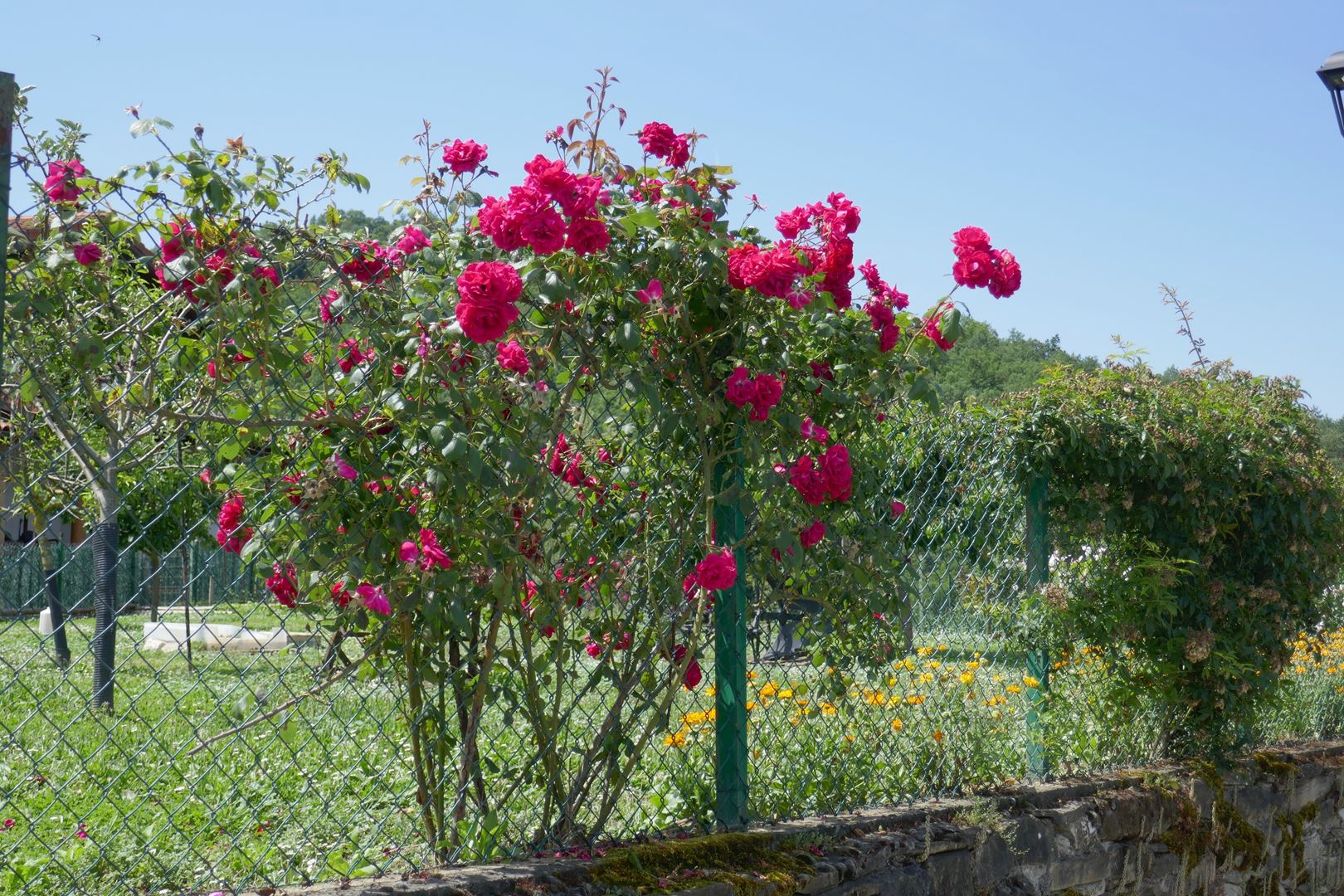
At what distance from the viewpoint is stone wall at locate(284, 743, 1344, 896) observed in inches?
99.1

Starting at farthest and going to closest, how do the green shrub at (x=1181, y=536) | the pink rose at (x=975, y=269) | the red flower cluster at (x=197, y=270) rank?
1. the green shrub at (x=1181, y=536)
2. the pink rose at (x=975, y=269)
3. the red flower cluster at (x=197, y=270)

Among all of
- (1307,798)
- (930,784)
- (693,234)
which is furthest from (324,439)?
(1307,798)

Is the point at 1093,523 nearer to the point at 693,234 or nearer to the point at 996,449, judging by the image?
the point at 996,449

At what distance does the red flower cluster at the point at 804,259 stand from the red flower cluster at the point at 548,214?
1.34 ft

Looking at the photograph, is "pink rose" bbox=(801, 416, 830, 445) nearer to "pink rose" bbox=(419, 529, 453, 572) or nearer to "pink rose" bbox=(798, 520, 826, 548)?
"pink rose" bbox=(798, 520, 826, 548)

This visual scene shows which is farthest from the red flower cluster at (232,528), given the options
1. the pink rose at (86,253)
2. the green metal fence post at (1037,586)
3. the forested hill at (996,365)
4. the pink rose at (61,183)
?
the forested hill at (996,365)

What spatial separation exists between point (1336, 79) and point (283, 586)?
4.04 meters

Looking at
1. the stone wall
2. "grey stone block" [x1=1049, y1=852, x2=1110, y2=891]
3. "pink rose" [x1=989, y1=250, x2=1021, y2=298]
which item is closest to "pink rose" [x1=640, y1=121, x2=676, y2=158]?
"pink rose" [x1=989, y1=250, x2=1021, y2=298]

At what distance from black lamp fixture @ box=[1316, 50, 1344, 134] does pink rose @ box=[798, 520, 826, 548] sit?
9.40 ft

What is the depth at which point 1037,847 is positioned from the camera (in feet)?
12.0

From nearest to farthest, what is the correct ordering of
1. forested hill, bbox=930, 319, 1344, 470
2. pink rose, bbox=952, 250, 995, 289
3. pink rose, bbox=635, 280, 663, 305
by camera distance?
1. pink rose, bbox=635, 280, 663, 305
2. pink rose, bbox=952, 250, 995, 289
3. forested hill, bbox=930, 319, 1344, 470

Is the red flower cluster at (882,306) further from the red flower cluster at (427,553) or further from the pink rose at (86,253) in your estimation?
the pink rose at (86,253)

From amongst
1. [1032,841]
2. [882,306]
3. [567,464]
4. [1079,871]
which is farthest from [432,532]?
[1079,871]

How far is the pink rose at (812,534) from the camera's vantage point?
9.10 ft
